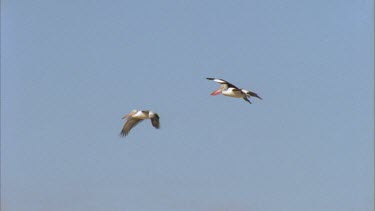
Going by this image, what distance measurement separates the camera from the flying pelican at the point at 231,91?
114 ft

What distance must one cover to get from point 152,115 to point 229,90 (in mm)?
4432

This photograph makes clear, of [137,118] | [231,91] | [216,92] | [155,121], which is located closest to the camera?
[155,121]

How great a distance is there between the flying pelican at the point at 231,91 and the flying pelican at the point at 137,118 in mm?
4142

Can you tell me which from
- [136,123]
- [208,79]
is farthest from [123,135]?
[208,79]

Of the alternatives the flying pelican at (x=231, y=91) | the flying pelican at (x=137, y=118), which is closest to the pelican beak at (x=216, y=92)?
the flying pelican at (x=231, y=91)

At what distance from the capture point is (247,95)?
34781mm

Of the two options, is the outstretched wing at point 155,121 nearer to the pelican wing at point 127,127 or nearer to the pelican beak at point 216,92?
the pelican wing at point 127,127

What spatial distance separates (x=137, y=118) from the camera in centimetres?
3394

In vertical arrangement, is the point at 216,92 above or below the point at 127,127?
above

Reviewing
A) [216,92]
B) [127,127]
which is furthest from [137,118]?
[216,92]

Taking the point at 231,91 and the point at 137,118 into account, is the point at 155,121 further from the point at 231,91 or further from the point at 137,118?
the point at 231,91

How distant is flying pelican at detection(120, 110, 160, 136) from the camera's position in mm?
32888

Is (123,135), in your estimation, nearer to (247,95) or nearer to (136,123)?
(136,123)

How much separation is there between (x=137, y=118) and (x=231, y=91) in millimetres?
4800
